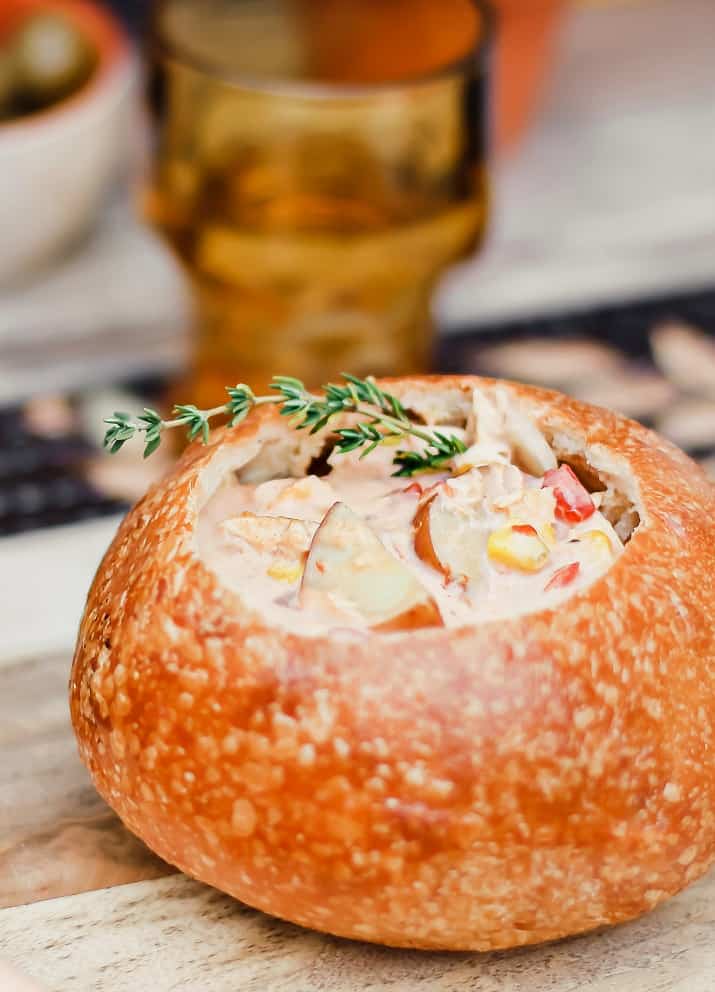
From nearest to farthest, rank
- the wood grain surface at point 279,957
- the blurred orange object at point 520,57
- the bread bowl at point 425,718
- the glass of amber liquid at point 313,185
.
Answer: the bread bowl at point 425,718
the wood grain surface at point 279,957
the glass of amber liquid at point 313,185
the blurred orange object at point 520,57

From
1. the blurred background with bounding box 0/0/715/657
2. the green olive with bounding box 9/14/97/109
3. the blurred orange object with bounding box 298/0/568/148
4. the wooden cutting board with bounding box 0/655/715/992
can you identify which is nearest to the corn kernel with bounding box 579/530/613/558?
the wooden cutting board with bounding box 0/655/715/992

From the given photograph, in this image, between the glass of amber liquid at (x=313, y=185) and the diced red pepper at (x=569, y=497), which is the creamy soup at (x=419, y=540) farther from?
the glass of amber liquid at (x=313, y=185)

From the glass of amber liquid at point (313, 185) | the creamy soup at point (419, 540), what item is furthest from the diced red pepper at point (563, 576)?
the glass of amber liquid at point (313, 185)

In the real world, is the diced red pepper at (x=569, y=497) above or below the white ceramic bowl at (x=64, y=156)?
above

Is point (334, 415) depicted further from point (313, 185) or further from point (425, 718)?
point (313, 185)

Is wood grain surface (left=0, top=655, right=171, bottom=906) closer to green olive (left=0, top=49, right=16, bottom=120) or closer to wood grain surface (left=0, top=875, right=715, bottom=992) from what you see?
wood grain surface (left=0, top=875, right=715, bottom=992)

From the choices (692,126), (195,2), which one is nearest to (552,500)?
(195,2)

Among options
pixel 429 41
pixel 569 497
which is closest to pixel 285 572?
pixel 569 497
